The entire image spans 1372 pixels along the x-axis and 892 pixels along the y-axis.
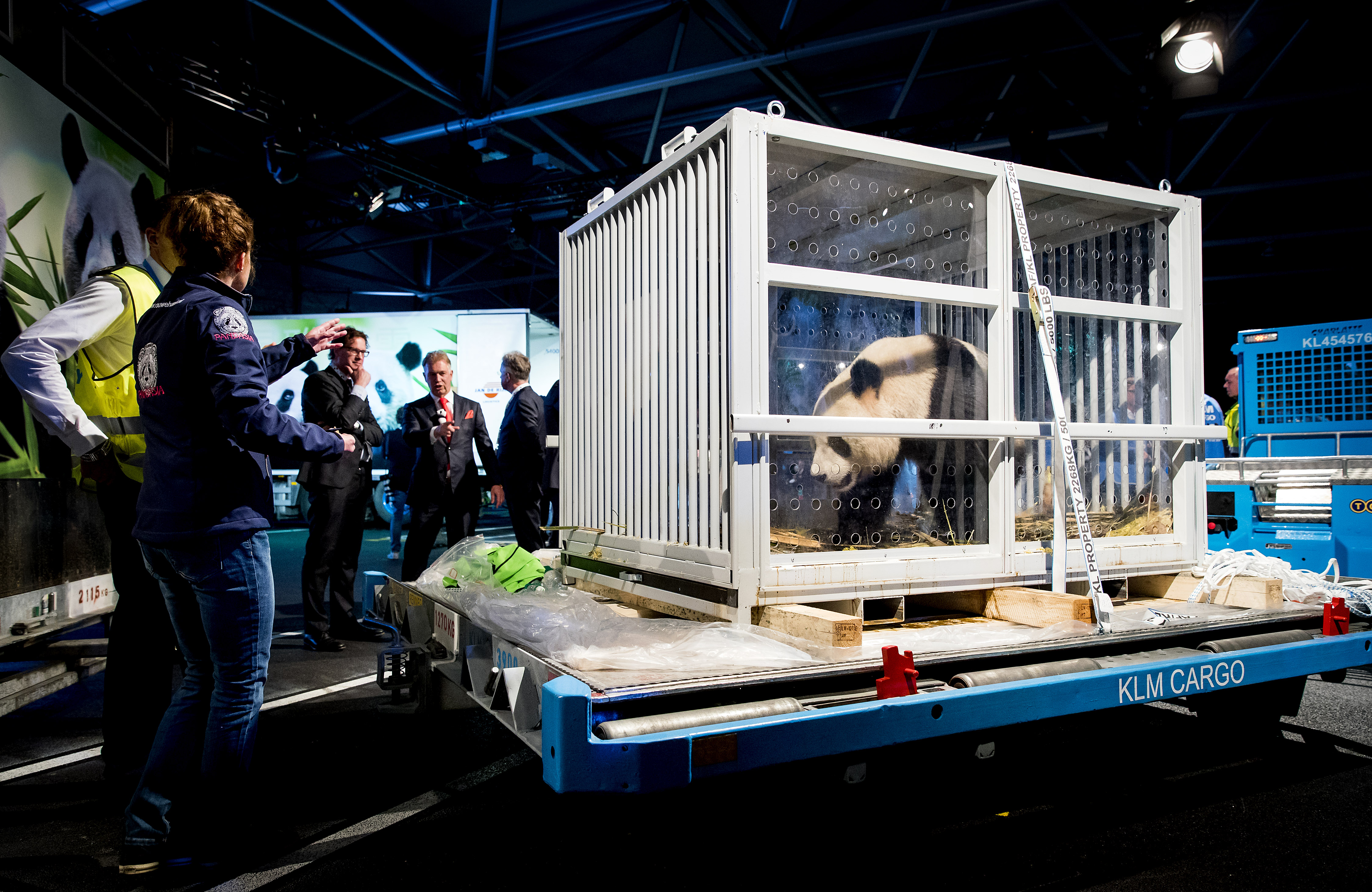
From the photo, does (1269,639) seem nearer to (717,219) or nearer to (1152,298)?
(1152,298)

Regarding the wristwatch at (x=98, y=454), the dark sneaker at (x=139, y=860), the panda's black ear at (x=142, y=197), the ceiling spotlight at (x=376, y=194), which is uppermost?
the ceiling spotlight at (x=376, y=194)

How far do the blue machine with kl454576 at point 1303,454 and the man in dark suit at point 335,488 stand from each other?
6.02 m

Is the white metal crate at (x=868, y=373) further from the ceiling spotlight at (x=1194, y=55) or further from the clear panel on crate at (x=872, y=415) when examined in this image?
the ceiling spotlight at (x=1194, y=55)

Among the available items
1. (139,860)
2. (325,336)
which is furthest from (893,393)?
(139,860)

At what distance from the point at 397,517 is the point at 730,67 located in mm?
7369

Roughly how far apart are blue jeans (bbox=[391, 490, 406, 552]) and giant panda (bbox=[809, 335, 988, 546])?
30.5 ft

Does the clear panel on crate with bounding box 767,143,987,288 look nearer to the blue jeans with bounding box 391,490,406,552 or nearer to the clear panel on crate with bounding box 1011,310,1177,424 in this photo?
the clear panel on crate with bounding box 1011,310,1177,424

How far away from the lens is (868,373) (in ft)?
9.66

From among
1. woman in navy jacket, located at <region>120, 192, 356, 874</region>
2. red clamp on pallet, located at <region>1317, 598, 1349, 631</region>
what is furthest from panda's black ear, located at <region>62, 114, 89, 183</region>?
red clamp on pallet, located at <region>1317, 598, 1349, 631</region>

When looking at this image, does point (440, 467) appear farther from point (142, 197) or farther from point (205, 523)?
point (205, 523)

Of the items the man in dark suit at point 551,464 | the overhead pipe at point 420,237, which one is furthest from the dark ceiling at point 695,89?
the man in dark suit at point 551,464

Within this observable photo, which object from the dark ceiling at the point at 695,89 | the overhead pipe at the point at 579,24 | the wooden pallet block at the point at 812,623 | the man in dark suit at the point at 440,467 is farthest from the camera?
the overhead pipe at the point at 579,24

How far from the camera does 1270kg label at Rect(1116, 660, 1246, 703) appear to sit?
7.85ft

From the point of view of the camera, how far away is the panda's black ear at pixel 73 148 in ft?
14.1
